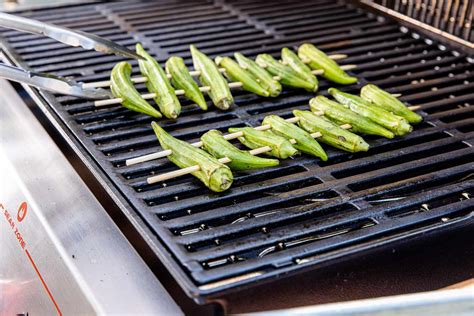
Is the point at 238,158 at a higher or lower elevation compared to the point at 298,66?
lower

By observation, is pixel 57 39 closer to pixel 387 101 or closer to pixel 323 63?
pixel 323 63

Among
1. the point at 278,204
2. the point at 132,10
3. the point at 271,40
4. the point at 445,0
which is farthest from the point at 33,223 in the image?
the point at 445,0

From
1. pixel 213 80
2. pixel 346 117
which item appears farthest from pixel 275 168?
pixel 213 80

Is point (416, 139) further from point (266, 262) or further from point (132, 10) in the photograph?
point (132, 10)

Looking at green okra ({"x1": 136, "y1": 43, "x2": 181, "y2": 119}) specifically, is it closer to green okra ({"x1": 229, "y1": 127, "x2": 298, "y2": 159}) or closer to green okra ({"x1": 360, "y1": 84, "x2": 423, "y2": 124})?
green okra ({"x1": 229, "y1": 127, "x2": 298, "y2": 159})

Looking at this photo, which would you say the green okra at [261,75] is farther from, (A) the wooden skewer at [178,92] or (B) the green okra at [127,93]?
(B) the green okra at [127,93]

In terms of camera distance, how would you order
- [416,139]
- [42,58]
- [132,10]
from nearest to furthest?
[416,139] < [42,58] < [132,10]

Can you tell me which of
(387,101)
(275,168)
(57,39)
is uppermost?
(57,39)
